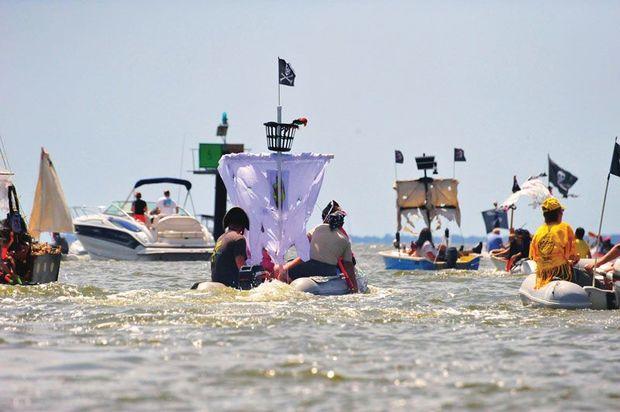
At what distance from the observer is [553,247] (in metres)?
15.8

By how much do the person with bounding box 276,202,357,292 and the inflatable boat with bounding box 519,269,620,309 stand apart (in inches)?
150

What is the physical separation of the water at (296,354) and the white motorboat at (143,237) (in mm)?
22655

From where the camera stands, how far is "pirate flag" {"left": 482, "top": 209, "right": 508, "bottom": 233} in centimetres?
5544

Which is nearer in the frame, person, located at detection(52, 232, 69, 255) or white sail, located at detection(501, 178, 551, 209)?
white sail, located at detection(501, 178, 551, 209)

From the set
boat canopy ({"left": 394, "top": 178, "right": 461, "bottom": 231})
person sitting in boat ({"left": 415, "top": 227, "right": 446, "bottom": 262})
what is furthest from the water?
boat canopy ({"left": 394, "top": 178, "right": 461, "bottom": 231})

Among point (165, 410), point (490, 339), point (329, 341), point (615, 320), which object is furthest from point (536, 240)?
point (165, 410)

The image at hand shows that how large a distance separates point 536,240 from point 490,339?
14.8 ft

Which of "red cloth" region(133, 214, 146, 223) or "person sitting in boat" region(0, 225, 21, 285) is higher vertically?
"red cloth" region(133, 214, 146, 223)

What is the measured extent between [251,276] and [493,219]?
1573 inches

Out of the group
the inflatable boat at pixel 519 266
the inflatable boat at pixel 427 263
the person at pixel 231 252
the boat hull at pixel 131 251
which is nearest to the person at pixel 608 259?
the person at pixel 231 252

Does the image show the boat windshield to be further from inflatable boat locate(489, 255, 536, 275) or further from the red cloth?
inflatable boat locate(489, 255, 536, 275)

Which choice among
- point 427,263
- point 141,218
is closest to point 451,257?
point 427,263

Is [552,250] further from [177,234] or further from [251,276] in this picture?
[177,234]

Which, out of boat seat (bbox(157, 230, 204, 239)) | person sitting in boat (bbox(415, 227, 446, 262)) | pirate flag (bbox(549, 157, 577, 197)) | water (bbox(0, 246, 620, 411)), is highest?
pirate flag (bbox(549, 157, 577, 197))
